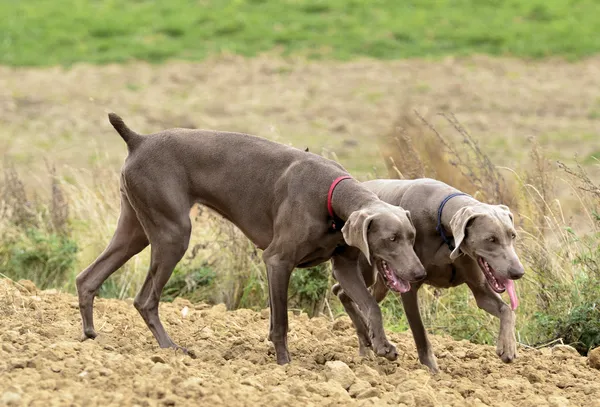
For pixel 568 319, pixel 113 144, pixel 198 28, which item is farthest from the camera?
pixel 198 28

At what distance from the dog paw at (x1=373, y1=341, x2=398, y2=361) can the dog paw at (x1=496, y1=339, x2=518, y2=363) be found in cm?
69

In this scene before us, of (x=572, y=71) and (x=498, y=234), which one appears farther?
(x=572, y=71)

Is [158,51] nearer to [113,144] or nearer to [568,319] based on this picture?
[113,144]

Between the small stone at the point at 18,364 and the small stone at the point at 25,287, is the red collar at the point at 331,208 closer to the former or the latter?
the small stone at the point at 18,364

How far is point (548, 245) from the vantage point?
30.3 ft

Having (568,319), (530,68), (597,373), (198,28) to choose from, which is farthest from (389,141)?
(198,28)

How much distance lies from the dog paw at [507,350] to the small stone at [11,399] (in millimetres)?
3173

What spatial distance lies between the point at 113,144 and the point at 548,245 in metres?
10.8

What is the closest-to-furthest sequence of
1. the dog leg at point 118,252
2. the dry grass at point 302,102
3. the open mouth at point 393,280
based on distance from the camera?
1. the open mouth at point 393,280
2. the dog leg at point 118,252
3. the dry grass at point 302,102

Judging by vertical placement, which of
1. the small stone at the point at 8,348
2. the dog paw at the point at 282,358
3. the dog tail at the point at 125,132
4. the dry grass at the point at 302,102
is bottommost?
the dry grass at the point at 302,102

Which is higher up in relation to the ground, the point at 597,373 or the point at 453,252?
the point at 453,252

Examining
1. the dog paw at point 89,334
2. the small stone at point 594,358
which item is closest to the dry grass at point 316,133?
the small stone at point 594,358

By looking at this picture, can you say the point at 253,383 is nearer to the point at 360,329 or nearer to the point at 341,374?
the point at 341,374

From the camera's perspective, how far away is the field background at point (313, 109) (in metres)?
9.69
